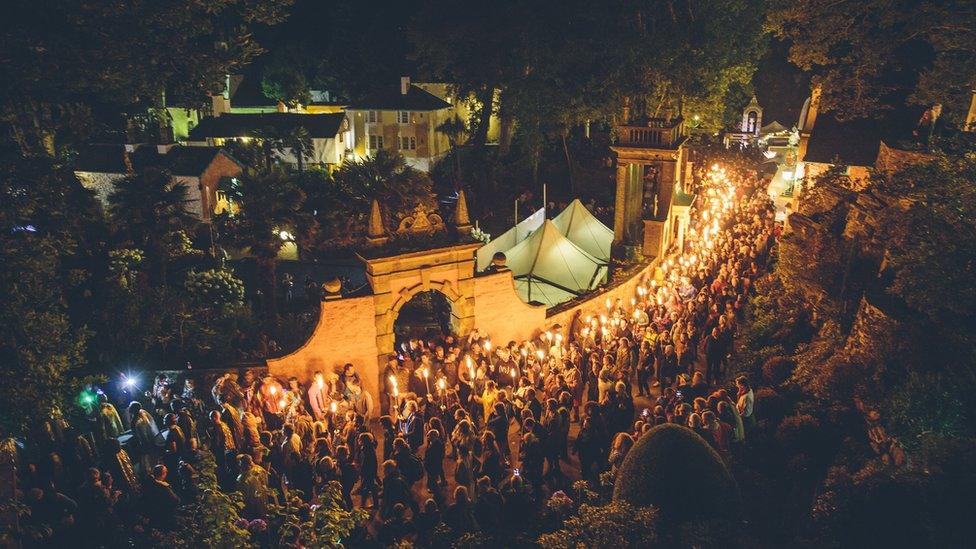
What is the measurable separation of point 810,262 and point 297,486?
11837mm

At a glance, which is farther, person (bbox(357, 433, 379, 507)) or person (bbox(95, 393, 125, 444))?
person (bbox(95, 393, 125, 444))

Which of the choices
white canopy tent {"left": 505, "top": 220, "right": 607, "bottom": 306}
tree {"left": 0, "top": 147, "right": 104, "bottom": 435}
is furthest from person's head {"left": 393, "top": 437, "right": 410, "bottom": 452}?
white canopy tent {"left": 505, "top": 220, "right": 607, "bottom": 306}

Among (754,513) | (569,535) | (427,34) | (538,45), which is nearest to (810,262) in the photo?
(754,513)

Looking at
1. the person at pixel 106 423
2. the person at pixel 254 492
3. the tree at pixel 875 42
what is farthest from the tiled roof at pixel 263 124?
the person at pixel 254 492

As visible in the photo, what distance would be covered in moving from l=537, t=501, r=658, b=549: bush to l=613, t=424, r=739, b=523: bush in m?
1.48

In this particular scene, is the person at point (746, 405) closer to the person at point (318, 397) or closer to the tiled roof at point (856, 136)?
the person at point (318, 397)

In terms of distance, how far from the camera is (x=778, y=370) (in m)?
12.9

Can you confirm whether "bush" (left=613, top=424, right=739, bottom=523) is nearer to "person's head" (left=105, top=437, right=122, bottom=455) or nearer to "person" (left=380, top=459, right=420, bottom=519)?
"person" (left=380, top=459, right=420, bottom=519)

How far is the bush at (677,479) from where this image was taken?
7.38 metres

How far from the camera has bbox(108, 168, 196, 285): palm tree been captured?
18.8 meters

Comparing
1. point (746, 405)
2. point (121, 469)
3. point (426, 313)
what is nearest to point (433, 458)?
point (121, 469)

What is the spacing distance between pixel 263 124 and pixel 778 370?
3685 cm

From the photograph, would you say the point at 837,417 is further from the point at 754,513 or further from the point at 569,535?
the point at 569,535

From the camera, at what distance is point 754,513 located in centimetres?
889
